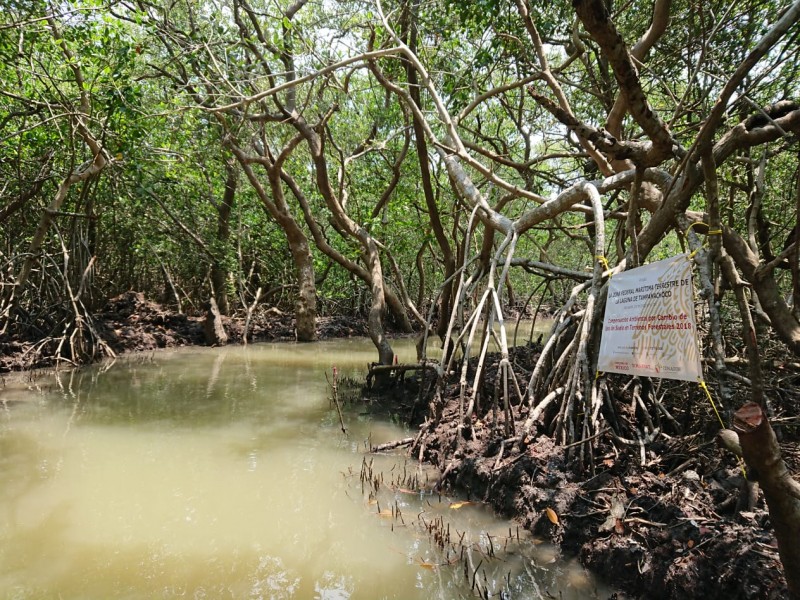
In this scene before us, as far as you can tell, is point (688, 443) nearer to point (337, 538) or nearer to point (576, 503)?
point (576, 503)

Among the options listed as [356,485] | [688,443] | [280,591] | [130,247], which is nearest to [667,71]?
[688,443]

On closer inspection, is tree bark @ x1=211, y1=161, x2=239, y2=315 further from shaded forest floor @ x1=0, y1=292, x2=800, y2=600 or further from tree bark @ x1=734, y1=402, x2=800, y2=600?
tree bark @ x1=734, y1=402, x2=800, y2=600

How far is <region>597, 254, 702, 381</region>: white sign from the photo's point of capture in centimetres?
200

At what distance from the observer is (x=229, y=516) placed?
Result: 115 inches

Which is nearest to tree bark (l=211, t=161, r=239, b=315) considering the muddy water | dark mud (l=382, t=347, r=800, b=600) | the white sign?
the muddy water

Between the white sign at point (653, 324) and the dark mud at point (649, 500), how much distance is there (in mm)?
695

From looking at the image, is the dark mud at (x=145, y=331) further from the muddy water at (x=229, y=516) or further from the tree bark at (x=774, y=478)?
the tree bark at (x=774, y=478)

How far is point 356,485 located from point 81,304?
6.93 metres

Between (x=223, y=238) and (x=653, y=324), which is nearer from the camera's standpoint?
(x=653, y=324)

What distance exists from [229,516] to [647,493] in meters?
2.41

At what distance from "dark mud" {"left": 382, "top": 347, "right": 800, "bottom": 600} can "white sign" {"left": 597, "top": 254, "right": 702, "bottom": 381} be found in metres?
0.69

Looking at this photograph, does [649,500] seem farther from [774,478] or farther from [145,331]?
[145,331]

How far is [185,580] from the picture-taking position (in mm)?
2287

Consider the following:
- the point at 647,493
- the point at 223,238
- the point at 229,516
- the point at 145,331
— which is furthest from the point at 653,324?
the point at 223,238
